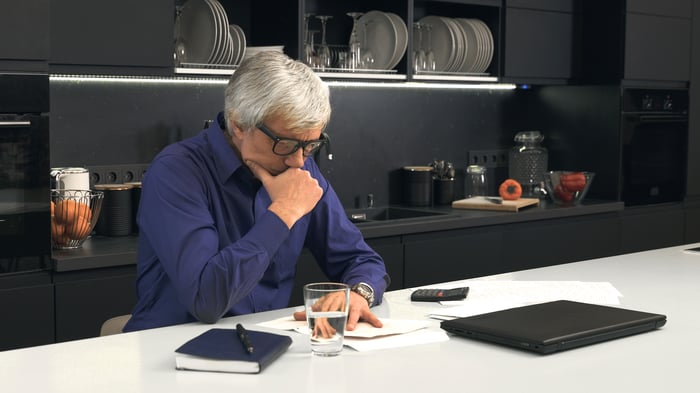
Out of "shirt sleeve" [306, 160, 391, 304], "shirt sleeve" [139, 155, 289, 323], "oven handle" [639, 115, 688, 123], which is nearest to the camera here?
"shirt sleeve" [139, 155, 289, 323]

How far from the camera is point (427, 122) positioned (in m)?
4.60

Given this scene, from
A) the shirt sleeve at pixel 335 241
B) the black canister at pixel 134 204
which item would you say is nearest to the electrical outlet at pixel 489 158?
the black canister at pixel 134 204

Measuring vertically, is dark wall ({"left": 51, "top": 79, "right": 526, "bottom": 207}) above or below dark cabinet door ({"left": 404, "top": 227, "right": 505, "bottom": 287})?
above

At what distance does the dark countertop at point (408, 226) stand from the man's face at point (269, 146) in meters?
0.84

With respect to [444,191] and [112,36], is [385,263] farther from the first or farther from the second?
[112,36]

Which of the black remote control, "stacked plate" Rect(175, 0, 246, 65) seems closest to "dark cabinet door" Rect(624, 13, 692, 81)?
"stacked plate" Rect(175, 0, 246, 65)

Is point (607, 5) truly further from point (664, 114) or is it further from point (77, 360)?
point (77, 360)

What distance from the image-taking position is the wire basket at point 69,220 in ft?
9.59

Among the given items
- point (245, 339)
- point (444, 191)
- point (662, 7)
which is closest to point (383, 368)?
point (245, 339)

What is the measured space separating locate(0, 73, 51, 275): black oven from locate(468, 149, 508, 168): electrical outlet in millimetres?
2568

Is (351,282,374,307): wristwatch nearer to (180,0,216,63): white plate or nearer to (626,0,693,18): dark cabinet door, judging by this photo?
(180,0,216,63): white plate

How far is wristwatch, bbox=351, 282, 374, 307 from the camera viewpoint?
2.05 meters

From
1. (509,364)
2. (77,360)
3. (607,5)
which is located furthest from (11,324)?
(607,5)

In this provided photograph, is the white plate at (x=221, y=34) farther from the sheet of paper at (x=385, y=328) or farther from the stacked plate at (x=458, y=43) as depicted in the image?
the sheet of paper at (x=385, y=328)
